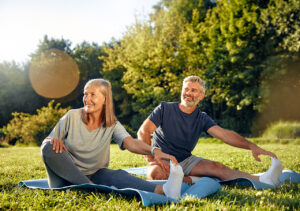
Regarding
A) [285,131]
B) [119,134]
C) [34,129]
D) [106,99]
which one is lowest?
[285,131]

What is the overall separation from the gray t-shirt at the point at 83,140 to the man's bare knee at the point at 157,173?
0.87m

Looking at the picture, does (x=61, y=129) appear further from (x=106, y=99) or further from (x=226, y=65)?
(x=226, y=65)

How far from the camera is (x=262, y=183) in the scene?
10.4ft

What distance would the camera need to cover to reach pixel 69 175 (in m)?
2.84

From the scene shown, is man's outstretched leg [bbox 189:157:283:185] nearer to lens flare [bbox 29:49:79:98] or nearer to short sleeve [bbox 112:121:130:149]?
short sleeve [bbox 112:121:130:149]

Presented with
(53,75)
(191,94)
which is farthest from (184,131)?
(53,75)

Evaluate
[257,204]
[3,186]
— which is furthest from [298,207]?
[3,186]

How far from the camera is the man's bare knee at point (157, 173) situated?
3730 millimetres

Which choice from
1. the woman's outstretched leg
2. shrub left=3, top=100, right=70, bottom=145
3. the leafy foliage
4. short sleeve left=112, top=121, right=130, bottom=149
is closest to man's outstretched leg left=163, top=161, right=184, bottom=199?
short sleeve left=112, top=121, right=130, bottom=149

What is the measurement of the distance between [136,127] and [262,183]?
744 inches

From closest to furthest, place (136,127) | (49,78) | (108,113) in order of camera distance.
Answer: (108,113) → (136,127) → (49,78)

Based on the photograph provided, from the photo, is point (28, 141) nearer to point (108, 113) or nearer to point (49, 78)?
point (108, 113)

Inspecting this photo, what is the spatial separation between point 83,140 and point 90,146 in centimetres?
11

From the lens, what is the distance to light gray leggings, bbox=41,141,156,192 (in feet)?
8.95
